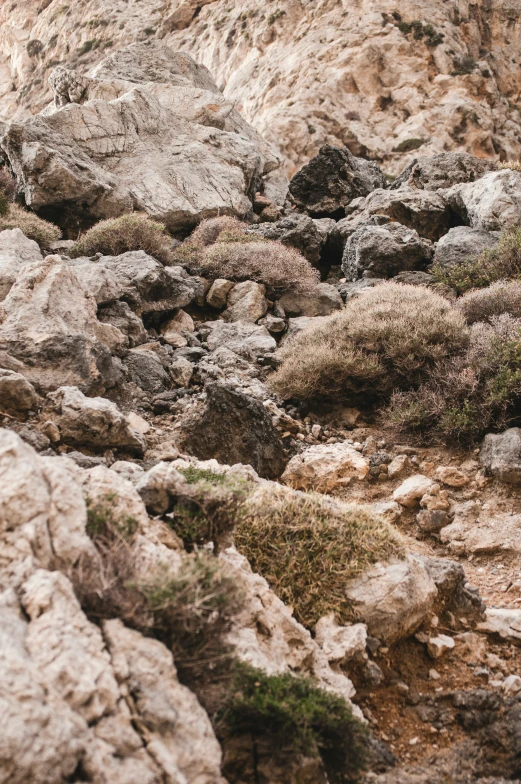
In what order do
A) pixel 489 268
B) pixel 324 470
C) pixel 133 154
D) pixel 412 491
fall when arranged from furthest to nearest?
pixel 133 154 → pixel 489 268 → pixel 324 470 → pixel 412 491

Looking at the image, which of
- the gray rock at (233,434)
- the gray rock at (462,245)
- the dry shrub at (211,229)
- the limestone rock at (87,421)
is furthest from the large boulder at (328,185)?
the limestone rock at (87,421)

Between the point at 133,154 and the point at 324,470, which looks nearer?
the point at 324,470

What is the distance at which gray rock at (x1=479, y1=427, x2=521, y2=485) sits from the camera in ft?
23.6

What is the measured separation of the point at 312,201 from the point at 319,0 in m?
27.5

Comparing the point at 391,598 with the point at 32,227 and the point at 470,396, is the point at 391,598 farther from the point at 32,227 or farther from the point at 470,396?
the point at 32,227

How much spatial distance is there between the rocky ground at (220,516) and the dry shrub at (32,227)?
0.32ft

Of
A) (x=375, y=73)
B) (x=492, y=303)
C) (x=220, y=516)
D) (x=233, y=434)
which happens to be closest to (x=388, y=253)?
(x=492, y=303)

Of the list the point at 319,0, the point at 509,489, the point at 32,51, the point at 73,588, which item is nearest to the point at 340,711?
the point at 73,588

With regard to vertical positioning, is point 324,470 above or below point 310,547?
below

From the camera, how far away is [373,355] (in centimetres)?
936

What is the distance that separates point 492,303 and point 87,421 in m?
8.12

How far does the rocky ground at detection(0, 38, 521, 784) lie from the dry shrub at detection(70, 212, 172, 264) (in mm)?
61

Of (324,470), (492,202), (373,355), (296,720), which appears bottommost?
(324,470)

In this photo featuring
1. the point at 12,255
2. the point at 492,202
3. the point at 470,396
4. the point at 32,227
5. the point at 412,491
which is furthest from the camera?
the point at 492,202
